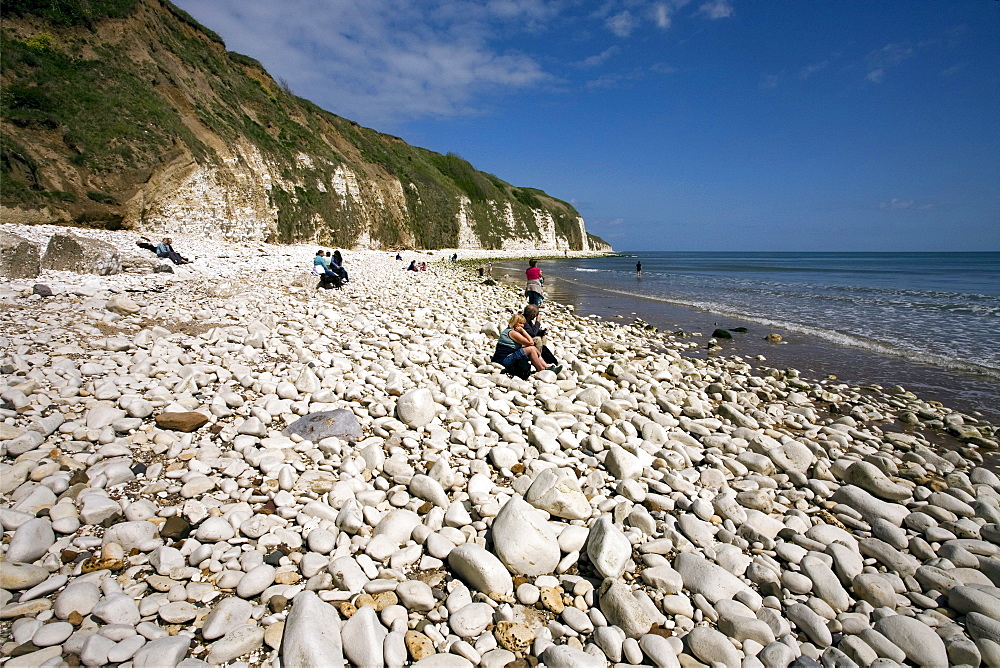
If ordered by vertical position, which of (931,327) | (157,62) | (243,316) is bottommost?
(931,327)

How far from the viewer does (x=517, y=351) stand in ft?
20.4

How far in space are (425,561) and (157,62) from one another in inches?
1274

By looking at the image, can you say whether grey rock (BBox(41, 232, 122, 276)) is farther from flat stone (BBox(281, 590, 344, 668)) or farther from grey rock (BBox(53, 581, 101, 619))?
flat stone (BBox(281, 590, 344, 668))

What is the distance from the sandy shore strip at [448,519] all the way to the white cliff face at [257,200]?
59.8 feet

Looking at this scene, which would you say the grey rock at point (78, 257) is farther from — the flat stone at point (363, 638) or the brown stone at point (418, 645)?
the brown stone at point (418, 645)

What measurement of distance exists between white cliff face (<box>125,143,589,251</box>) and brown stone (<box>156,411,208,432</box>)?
21044 mm

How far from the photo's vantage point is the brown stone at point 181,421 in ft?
12.3

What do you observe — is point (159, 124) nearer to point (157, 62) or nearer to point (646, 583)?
point (157, 62)

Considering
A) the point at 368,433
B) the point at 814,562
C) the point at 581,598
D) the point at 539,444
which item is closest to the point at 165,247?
the point at 368,433

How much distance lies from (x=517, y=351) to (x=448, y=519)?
11.0 feet

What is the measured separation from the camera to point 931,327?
12836 millimetres

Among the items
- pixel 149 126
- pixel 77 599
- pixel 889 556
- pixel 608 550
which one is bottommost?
pixel 889 556

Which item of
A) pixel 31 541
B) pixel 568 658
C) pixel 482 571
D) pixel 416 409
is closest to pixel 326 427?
pixel 416 409

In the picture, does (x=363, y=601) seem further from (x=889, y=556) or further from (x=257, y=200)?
(x=257, y=200)
